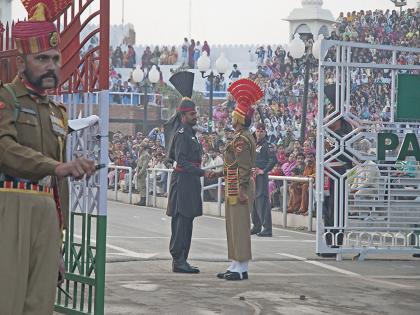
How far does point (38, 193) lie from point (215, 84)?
43809 millimetres

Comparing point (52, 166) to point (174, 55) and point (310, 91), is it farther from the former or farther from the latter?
point (174, 55)

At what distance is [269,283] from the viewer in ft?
45.1

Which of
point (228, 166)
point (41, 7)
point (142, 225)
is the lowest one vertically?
point (142, 225)

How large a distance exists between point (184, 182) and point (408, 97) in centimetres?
395

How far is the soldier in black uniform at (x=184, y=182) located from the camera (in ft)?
48.4

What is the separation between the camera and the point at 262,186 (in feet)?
73.4

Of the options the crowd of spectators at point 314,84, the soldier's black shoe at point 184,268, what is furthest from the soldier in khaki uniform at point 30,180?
the crowd of spectators at point 314,84

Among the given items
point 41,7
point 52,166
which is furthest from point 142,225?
point 52,166

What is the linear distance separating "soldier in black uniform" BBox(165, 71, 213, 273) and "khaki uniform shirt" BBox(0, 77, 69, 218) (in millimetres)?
6915

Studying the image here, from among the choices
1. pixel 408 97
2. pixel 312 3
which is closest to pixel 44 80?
pixel 408 97

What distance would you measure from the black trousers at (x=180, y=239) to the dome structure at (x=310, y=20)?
3865 cm

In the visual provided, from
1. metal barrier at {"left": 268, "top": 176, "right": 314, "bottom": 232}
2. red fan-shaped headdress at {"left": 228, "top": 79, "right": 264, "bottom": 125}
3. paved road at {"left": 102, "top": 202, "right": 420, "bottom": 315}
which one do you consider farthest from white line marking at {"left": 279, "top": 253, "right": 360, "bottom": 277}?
metal barrier at {"left": 268, "top": 176, "right": 314, "bottom": 232}

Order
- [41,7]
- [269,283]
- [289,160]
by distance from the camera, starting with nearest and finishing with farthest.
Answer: [41,7] → [269,283] → [289,160]

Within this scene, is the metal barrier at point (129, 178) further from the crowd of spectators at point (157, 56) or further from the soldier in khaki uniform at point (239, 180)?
the crowd of spectators at point (157, 56)
